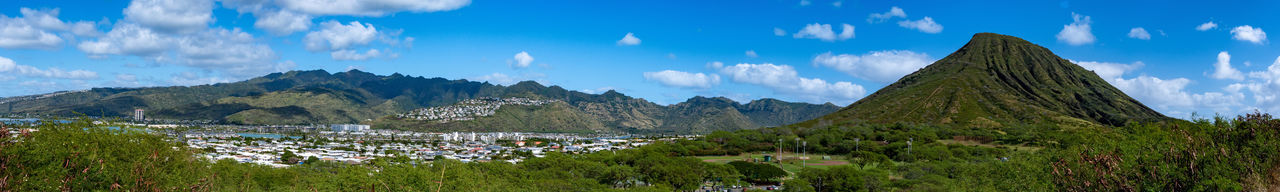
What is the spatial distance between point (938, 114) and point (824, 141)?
2242 inches

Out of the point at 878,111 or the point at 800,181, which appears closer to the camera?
the point at 800,181

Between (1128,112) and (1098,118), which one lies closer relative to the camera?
(1098,118)

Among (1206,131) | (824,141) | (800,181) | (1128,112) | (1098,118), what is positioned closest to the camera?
(1206,131)

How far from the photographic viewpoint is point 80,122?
24.0 meters

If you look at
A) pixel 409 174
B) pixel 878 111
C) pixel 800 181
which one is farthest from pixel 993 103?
pixel 409 174

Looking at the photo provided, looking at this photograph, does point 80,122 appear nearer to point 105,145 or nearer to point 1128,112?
point 105,145

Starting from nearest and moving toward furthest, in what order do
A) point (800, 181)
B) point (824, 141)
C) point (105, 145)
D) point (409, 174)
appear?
point (105, 145)
point (409, 174)
point (800, 181)
point (824, 141)

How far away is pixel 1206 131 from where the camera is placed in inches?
1260

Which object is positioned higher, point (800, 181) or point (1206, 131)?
point (1206, 131)

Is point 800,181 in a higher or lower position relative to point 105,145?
lower

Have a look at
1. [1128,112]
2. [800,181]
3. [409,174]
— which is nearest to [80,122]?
[409,174]

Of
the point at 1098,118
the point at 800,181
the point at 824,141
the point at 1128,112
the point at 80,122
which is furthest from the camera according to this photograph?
the point at 1128,112

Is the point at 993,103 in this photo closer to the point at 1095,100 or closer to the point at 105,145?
the point at 1095,100

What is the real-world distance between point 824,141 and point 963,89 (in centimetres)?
8116
